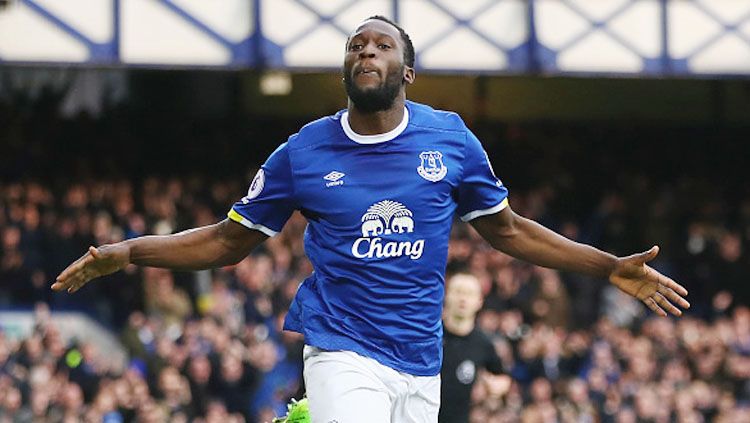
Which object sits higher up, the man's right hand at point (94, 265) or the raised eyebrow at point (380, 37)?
the raised eyebrow at point (380, 37)

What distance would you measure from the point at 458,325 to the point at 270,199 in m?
3.29

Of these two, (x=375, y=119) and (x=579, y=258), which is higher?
(x=375, y=119)

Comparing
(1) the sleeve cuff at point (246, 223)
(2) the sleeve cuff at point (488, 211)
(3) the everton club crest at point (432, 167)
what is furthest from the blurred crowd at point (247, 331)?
(3) the everton club crest at point (432, 167)

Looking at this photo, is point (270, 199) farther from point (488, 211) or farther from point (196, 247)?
point (488, 211)

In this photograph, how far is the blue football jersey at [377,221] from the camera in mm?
5688

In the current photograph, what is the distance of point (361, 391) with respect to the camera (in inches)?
218

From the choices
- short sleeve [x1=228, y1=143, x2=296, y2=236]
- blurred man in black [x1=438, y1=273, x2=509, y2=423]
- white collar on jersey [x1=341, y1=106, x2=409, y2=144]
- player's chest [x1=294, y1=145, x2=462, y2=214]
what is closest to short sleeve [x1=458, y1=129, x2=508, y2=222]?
player's chest [x1=294, y1=145, x2=462, y2=214]

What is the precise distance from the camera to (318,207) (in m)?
5.76

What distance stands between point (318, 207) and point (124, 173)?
43.1 ft

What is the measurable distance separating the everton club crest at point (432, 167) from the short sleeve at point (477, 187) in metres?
0.13

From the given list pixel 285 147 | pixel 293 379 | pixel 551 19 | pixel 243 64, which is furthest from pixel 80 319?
pixel 285 147

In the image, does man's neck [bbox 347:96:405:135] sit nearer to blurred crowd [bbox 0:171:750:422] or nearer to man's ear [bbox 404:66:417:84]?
man's ear [bbox 404:66:417:84]

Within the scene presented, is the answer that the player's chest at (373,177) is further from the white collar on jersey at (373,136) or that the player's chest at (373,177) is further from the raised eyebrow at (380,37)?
the raised eyebrow at (380,37)

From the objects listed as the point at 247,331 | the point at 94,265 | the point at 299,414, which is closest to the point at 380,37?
the point at 94,265
